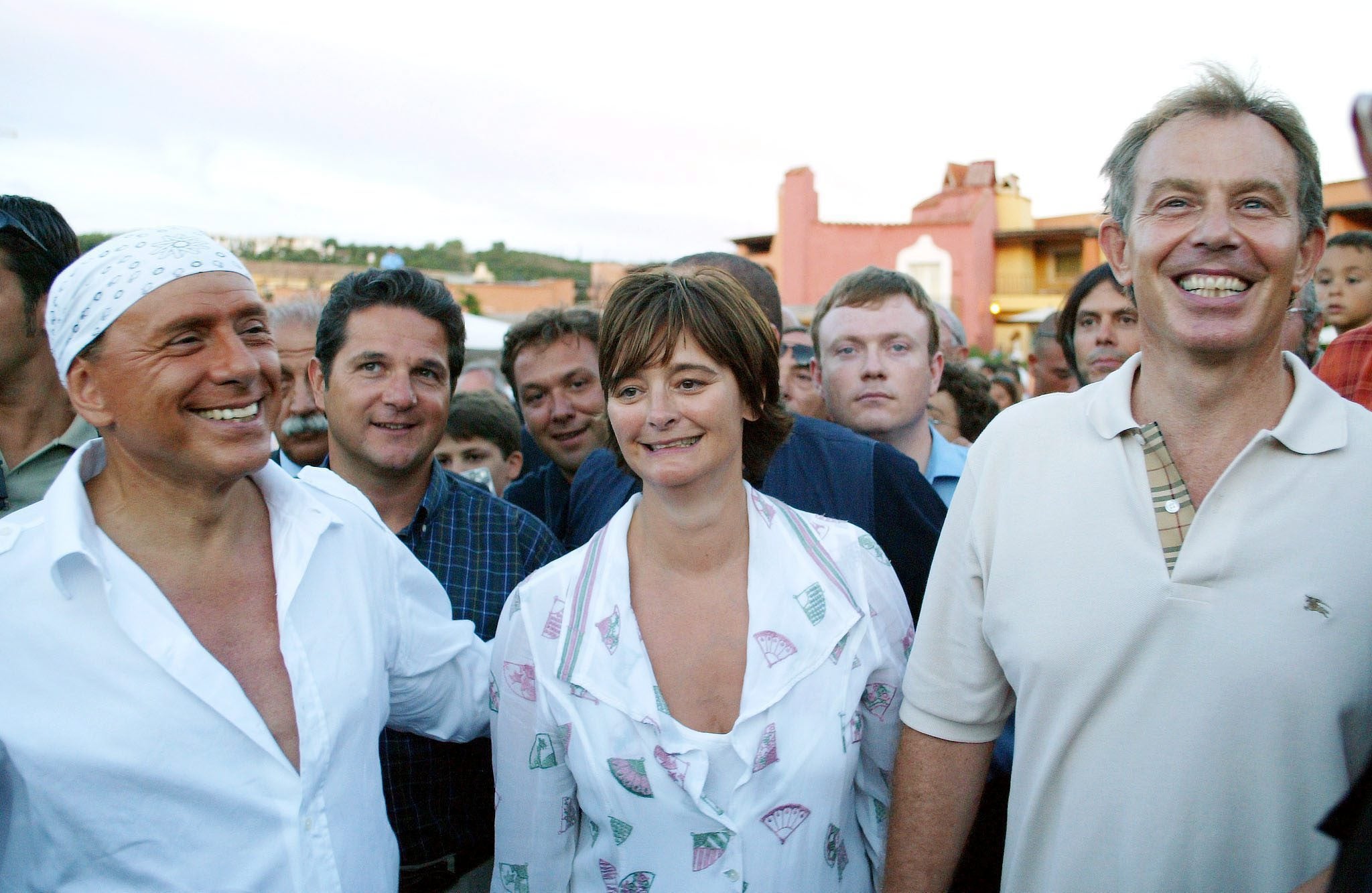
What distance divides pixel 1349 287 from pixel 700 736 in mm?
4616

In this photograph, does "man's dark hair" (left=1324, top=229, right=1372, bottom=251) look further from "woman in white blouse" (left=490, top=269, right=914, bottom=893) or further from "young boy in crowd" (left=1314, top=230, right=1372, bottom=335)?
"woman in white blouse" (left=490, top=269, right=914, bottom=893)

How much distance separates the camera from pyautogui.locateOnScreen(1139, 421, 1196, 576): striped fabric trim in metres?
1.65

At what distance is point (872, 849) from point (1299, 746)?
0.95 meters

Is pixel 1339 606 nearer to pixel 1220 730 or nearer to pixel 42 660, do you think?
pixel 1220 730

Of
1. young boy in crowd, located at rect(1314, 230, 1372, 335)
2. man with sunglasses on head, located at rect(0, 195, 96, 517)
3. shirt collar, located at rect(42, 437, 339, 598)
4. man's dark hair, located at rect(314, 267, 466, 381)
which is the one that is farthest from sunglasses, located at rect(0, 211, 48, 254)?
young boy in crowd, located at rect(1314, 230, 1372, 335)

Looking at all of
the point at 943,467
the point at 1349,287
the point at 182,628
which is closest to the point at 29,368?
the point at 182,628

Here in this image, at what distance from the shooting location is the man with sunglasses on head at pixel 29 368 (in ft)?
7.45

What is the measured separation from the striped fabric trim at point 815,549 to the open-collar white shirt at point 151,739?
1023mm

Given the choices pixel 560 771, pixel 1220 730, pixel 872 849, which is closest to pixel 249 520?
pixel 560 771

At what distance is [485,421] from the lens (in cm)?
421

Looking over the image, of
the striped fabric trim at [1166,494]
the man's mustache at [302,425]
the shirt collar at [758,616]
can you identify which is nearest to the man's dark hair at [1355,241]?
the striped fabric trim at [1166,494]

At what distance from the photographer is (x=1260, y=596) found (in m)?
1.54

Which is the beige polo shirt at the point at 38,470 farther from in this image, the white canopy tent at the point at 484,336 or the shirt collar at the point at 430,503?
the white canopy tent at the point at 484,336

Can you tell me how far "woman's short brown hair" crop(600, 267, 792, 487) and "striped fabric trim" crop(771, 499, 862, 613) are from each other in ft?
0.90
